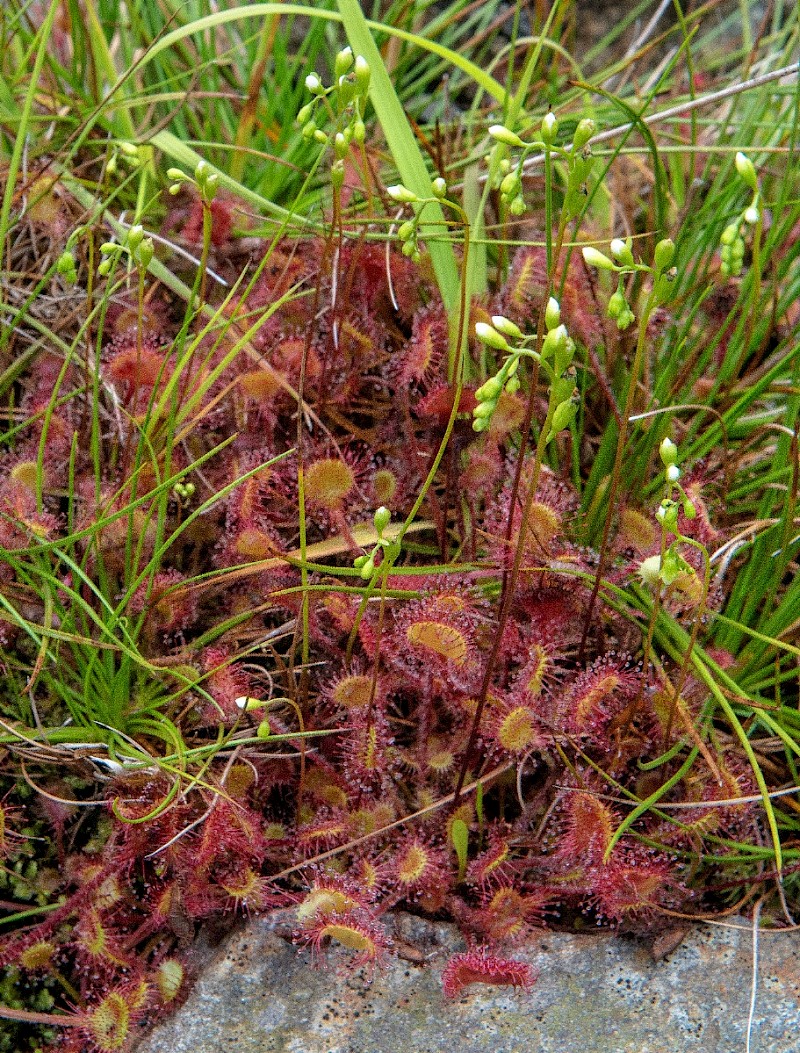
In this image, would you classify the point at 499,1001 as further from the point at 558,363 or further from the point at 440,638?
the point at 558,363

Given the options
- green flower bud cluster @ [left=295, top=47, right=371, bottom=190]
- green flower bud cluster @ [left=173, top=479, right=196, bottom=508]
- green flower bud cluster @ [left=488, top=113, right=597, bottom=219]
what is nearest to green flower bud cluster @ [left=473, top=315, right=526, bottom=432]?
green flower bud cluster @ [left=488, top=113, right=597, bottom=219]

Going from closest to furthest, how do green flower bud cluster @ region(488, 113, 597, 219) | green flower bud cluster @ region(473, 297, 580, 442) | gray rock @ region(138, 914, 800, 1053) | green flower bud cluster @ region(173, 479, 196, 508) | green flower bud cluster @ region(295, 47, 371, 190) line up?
green flower bud cluster @ region(473, 297, 580, 442), green flower bud cluster @ region(488, 113, 597, 219), green flower bud cluster @ region(295, 47, 371, 190), gray rock @ region(138, 914, 800, 1053), green flower bud cluster @ region(173, 479, 196, 508)

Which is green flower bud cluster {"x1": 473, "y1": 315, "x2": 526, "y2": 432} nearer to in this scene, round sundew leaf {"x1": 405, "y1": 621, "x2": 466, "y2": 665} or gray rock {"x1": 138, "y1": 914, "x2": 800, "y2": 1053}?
round sundew leaf {"x1": 405, "y1": 621, "x2": 466, "y2": 665}

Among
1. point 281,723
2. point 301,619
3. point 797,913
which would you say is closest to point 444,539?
point 301,619

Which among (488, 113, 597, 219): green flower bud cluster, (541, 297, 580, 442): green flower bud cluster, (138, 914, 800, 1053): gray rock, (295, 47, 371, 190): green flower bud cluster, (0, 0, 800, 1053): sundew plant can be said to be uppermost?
(295, 47, 371, 190): green flower bud cluster

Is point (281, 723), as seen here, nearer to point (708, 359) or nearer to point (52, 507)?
point (52, 507)

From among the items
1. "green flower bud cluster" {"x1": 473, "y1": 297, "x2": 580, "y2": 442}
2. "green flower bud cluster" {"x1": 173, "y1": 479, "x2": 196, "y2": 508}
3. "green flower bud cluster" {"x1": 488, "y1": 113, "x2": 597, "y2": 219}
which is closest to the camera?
"green flower bud cluster" {"x1": 473, "y1": 297, "x2": 580, "y2": 442}
